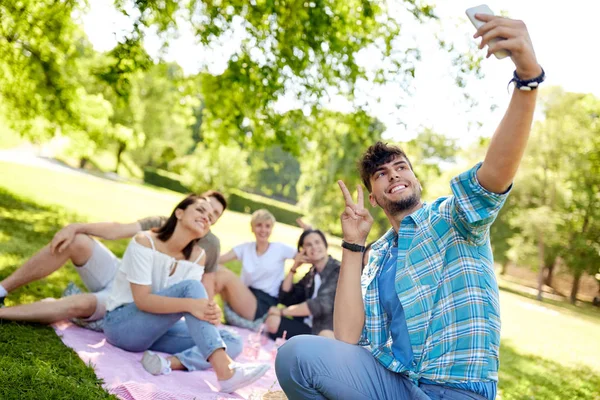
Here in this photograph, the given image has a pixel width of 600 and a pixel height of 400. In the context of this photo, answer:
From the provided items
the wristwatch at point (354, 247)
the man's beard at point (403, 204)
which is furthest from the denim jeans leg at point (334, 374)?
the man's beard at point (403, 204)

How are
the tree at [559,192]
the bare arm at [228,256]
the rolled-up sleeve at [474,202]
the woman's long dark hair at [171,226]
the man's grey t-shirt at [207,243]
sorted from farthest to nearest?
the tree at [559,192] → the bare arm at [228,256] → the man's grey t-shirt at [207,243] → the woman's long dark hair at [171,226] → the rolled-up sleeve at [474,202]

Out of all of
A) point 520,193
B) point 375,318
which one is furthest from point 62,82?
point 520,193

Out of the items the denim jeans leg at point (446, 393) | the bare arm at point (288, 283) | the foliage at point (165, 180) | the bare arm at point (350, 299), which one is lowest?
the foliage at point (165, 180)

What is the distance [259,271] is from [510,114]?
459cm

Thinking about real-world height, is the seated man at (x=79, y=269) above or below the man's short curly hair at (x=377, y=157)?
below

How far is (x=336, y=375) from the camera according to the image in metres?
2.36

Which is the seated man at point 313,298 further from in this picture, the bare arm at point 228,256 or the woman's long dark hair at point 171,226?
the woman's long dark hair at point 171,226

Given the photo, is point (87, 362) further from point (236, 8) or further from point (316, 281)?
point (236, 8)

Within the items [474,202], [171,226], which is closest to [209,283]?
[171,226]

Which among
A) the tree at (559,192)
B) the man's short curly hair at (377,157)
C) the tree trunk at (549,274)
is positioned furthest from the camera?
the tree trunk at (549,274)

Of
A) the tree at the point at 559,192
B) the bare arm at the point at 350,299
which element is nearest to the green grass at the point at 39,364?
the bare arm at the point at 350,299

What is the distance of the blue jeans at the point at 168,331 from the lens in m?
3.77

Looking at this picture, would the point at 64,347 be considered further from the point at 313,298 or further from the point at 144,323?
the point at 313,298

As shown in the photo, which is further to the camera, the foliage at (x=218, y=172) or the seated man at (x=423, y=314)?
the foliage at (x=218, y=172)
